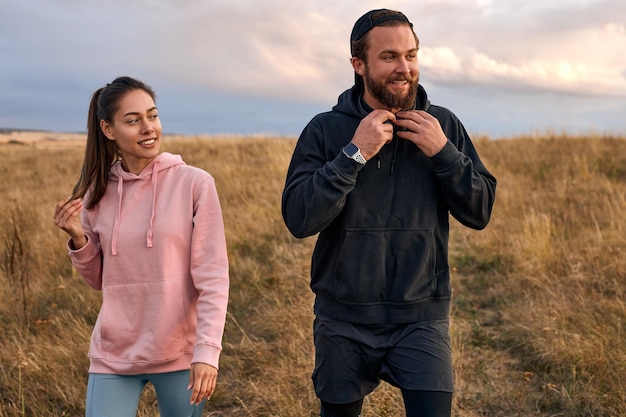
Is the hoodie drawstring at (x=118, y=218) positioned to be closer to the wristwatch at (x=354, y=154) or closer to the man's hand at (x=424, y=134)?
the wristwatch at (x=354, y=154)

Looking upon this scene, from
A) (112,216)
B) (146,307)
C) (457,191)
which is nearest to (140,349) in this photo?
(146,307)

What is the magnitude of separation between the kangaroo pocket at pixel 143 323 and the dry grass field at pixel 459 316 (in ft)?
4.18

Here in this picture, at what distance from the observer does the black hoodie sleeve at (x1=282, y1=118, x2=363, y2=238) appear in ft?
6.87

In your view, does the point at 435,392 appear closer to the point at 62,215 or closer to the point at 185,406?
the point at 185,406

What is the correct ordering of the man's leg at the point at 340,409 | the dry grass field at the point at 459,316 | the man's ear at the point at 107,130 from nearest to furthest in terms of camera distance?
the man's leg at the point at 340,409
the man's ear at the point at 107,130
the dry grass field at the point at 459,316

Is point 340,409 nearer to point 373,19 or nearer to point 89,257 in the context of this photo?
→ point 89,257

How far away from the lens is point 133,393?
7.53 feet

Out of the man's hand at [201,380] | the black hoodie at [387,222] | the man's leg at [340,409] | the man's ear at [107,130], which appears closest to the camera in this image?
the man's hand at [201,380]

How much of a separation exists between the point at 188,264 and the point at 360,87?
43.2 inches

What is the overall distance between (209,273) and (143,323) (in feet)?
1.18

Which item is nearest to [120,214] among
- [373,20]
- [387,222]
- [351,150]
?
[351,150]

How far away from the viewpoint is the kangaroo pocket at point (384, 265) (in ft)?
7.29

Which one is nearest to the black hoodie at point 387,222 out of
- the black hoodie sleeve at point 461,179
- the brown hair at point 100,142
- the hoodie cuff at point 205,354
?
the black hoodie sleeve at point 461,179

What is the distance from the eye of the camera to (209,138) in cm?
1992
